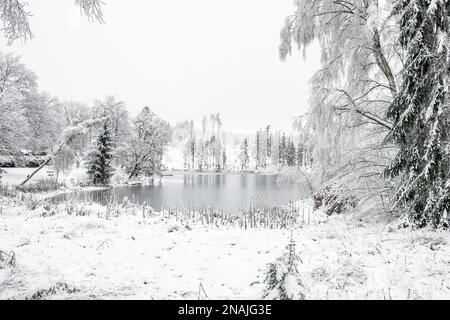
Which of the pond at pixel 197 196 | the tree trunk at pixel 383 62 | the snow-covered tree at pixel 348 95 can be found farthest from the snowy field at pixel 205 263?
the tree trunk at pixel 383 62

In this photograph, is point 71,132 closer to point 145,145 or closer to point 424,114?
point 145,145

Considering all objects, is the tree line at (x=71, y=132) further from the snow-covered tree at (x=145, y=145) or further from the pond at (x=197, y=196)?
the pond at (x=197, y=196)

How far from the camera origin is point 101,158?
32.0 meters

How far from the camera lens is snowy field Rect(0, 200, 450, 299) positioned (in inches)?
140

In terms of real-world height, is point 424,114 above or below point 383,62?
below

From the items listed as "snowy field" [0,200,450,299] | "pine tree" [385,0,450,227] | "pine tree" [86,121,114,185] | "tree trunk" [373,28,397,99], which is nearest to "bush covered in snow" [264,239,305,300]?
"snowy field" [0,200,450,299]

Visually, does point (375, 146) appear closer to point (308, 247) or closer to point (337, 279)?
point (308, 247)

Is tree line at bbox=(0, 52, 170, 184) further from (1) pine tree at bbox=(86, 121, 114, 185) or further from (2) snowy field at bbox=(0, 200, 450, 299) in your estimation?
(2) snowy field at bbox=(0, 200, 450, 299)

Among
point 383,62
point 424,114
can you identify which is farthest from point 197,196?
point 424,114

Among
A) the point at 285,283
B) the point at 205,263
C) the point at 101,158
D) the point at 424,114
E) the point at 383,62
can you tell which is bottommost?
the point at 205,263

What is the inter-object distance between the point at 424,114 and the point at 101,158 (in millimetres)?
31682

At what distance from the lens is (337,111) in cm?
834

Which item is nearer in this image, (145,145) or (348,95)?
(348,95)
